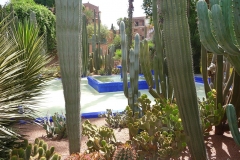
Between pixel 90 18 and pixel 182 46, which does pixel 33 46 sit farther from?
pixel 90 18

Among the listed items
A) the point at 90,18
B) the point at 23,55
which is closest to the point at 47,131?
the point at 23,55

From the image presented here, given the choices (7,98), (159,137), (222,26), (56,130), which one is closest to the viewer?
(222,26)

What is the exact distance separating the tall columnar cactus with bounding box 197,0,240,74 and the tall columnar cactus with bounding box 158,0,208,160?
0.47 feet

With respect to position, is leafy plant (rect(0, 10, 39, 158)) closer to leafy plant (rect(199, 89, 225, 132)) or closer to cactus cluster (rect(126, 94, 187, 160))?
cactus cluster (rect(126, 94, 187, 160))

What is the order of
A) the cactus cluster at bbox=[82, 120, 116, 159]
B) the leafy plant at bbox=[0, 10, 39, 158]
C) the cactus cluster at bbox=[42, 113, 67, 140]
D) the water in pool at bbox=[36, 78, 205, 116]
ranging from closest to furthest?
the leafy plant at bbox=[0, 10, 39, 158] < the cactus cluster at bbox=[82, 120, 116, 159] < the cactus cluster at bbox=[42, 113, 67, 140] < the water in pool at bbox=[36, 78, 205, 116]

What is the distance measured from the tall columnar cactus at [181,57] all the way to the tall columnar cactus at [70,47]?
2.47 feet

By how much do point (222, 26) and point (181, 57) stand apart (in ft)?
1.32

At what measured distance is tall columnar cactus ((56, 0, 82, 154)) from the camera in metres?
2.37

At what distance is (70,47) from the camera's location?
241 cm

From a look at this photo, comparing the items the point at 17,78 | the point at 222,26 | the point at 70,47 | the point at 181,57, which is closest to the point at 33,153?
the point at 17,78

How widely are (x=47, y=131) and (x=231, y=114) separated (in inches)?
107

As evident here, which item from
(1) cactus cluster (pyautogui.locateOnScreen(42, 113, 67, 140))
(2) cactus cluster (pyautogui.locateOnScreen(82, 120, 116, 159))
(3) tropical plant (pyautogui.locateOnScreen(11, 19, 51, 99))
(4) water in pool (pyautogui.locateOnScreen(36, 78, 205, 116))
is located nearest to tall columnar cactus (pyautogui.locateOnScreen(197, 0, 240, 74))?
(2) cactus cluster (pyautogui.locateOnScreen(82, 120, 116, 159))

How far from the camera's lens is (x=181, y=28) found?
93.7 inches

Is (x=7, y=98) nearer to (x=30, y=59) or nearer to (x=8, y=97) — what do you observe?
(x=8, y=97)
